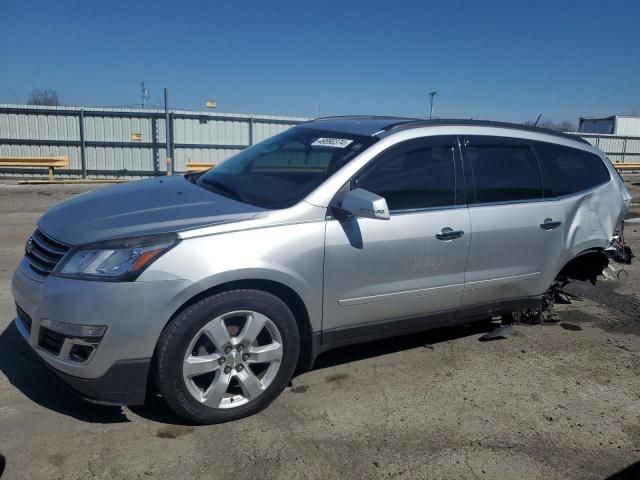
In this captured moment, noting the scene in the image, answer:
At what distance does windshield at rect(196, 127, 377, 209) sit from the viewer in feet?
11.5

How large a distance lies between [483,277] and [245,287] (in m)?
1.90

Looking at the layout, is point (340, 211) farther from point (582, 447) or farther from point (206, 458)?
point (582, 447)

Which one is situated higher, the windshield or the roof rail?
the roof rail

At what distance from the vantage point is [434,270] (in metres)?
3.74

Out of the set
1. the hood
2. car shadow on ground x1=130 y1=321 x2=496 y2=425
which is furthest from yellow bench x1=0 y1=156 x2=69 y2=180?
car shadow on ground x1=130 y1=321 x2=496 y2=425

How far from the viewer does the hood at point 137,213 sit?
2.96m

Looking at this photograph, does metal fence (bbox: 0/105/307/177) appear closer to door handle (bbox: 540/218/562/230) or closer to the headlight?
door handle (bbox: 540/218/562/230)

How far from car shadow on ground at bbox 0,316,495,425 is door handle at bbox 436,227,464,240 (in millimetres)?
1112

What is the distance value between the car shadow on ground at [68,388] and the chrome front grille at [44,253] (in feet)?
→ 1.86

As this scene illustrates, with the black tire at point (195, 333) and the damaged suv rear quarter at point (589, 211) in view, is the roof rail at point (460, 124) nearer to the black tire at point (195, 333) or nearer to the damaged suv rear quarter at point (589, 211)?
the damaged suv rear quarter at point (589, 211)

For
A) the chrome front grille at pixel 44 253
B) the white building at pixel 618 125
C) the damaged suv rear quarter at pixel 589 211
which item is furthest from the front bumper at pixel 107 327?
the white building at pixel 618 125

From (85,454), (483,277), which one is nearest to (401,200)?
(483,277)

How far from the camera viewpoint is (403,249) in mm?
3547

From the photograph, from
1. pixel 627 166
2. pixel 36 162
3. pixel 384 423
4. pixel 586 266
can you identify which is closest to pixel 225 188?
pixel 384 423
